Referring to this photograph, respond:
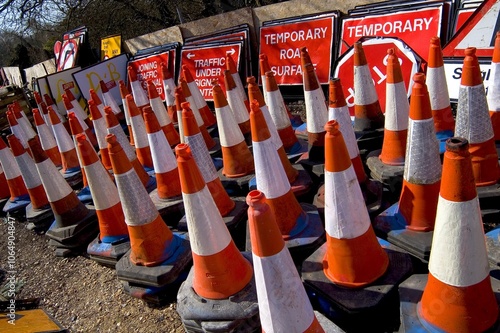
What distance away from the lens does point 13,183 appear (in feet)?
19.6

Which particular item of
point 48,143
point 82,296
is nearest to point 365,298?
point 82,296

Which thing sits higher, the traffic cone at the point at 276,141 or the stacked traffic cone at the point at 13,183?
the traffic cone at the point at 276,141

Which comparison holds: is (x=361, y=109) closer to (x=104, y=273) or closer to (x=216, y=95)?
(x=216, y=95)

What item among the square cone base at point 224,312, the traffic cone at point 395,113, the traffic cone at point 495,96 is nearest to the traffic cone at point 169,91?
the traffic cone at point 395,113

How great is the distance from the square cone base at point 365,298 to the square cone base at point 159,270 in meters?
1.11

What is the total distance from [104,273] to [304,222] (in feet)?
7.19

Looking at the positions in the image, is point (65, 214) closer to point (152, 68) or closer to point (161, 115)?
point (161, 115)

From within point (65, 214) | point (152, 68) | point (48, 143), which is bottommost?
point (65, 214)

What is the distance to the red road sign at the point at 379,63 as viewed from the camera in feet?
17.3

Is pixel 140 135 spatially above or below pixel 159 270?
above

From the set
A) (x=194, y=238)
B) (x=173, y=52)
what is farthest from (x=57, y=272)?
(x=173, y=52)

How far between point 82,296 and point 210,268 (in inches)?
74.6

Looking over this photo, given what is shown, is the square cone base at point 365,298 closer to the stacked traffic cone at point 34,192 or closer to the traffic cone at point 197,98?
the stacked traffic cone at point 34,192

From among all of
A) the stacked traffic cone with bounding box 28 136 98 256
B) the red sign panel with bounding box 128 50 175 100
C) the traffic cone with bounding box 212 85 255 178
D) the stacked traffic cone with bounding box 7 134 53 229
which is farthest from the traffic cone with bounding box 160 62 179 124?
the traffic cone with bounding box 212 85 255 178
